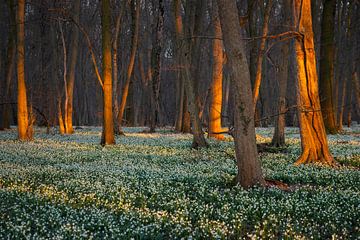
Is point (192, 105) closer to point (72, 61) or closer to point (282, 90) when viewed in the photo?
point (282, 90)

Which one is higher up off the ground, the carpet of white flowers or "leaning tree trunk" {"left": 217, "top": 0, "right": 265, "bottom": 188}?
"leaning tree trunk" {"left": 217, "top": 0, "right": 265, "bottom": 188}

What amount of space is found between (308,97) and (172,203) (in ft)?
24.9

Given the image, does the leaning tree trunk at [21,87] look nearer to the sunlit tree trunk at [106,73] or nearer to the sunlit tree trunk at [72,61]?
the sunlit tree trunk at [106,73]

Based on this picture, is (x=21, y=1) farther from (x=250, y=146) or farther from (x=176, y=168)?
(x=250, y=146)

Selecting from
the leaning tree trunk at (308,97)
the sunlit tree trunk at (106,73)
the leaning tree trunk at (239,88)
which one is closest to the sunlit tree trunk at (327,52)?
the leaning tree trunk at (308,97)

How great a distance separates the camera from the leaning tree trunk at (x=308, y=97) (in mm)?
13242

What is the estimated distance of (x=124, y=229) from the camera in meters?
6.36

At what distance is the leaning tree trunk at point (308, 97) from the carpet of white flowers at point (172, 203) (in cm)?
95

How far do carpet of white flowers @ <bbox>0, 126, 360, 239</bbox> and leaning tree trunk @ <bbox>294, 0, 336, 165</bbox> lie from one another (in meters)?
0.95

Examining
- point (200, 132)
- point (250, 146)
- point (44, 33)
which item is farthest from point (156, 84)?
point (250, 146)

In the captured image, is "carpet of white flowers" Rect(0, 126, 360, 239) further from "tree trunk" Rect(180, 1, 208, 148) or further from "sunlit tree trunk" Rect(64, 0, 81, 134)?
"sunlit tree trunk" Rect(64, 0, 81, 134)

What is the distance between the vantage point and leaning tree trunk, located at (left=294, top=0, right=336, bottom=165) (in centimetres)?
1324

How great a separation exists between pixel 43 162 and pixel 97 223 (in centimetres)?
833

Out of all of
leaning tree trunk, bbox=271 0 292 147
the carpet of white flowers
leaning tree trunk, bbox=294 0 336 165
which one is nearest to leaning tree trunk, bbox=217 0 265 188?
the carpet of white flowers
